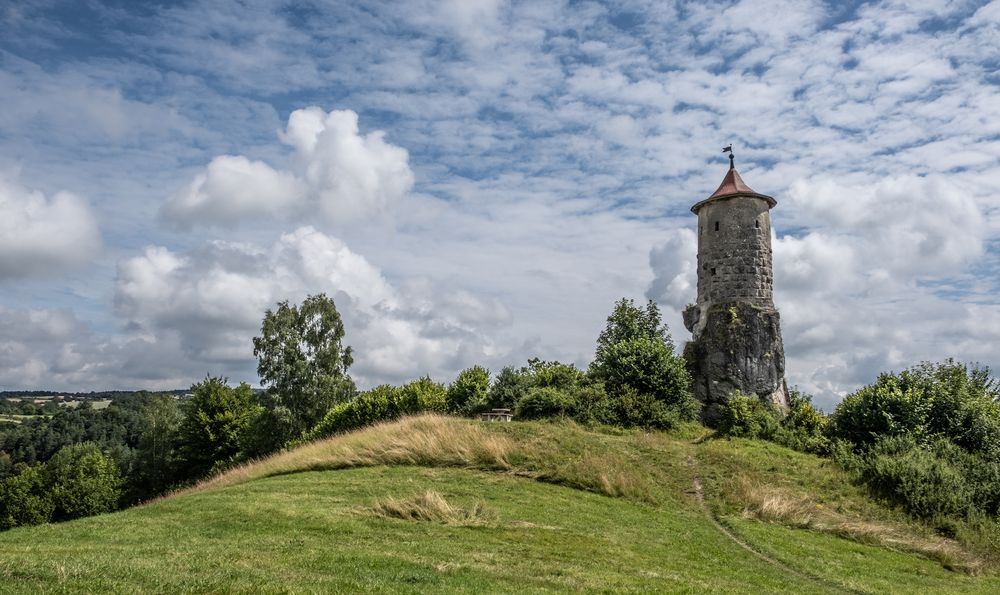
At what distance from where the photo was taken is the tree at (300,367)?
44.5 m

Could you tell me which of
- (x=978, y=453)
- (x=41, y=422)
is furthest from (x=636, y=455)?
(x=41, y=422)

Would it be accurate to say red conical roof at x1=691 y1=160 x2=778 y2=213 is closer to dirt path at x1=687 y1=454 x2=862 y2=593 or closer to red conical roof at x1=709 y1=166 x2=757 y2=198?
red conical roof at x1=709 y1=166 x2=757 y2=198

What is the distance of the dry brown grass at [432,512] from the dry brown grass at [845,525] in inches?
308

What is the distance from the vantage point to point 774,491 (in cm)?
1995

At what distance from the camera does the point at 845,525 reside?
58.7 ft

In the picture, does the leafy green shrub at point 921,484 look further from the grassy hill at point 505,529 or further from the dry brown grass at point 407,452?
the dry brown grass at point 407,452

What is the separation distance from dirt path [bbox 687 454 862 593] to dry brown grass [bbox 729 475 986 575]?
96cm

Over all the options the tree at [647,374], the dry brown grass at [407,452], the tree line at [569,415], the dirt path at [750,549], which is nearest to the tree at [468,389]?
the tree line at [569,415]

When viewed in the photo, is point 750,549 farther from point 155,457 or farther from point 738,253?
point 155,457

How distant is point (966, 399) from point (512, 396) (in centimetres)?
1930

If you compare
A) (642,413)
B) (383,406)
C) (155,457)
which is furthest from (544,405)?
(155,457)

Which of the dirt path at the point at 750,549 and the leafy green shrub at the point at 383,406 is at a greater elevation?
the leafy green shrub at the point at 383,406

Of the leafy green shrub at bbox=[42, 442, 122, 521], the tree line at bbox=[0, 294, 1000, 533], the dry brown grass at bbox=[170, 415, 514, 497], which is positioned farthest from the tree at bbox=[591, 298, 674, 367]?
the leafy green shrub at bbox=[42, 442, 122, 521]

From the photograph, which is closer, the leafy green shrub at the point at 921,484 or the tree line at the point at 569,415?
the leafy green shrub at the point at 921,484
